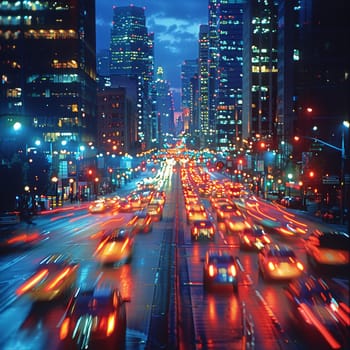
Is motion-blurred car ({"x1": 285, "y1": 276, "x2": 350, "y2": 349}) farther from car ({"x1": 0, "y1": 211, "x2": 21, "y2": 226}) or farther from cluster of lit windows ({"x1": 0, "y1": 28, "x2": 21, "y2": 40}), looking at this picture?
cluster of lit windows ({"x1": 0, "y1": 28, "x2": 21, "y2": 40})

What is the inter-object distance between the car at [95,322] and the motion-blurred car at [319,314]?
5.34 m

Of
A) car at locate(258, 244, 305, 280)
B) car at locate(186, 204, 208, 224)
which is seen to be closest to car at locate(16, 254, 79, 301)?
car at locate(258, 244, 305, 280)

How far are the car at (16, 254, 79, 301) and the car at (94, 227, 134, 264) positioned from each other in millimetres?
6494

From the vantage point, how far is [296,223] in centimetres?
5469

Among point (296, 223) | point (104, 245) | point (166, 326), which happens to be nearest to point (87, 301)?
point (166, 326)

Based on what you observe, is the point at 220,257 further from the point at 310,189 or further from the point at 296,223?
the point at 310,189

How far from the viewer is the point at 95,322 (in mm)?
16547

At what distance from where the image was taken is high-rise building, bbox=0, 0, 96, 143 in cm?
11825

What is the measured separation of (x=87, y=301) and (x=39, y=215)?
1952 inches

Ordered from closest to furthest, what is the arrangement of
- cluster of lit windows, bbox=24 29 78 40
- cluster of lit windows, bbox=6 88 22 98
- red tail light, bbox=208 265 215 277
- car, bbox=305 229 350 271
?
car, bbox=305 229 350 271 < red tail light, bbox=208 265 215 277 < cluster of lit windows, bbox=24 29 78 40 < cluster of lit windows, bbox=6 88 22 98

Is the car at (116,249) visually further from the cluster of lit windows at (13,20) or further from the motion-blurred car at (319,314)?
the cluster of lit windows at (13,20)

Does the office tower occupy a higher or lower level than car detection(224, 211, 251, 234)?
higher

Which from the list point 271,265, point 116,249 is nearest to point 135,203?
point 116,249

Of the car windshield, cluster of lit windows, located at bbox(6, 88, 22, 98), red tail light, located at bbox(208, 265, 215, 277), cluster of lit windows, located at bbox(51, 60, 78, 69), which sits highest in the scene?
cluster of lit windows, located at bbox(51, 60, 78, 69)
